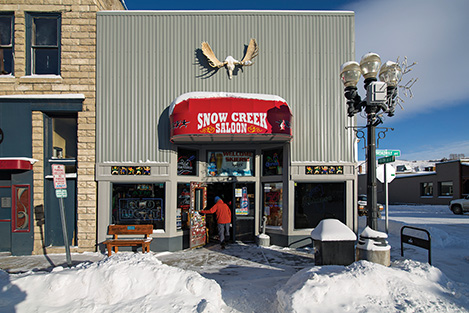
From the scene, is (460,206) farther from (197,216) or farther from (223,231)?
(197,216)

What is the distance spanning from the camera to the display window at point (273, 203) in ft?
29.6

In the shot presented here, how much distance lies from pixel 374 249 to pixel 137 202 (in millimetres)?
6664

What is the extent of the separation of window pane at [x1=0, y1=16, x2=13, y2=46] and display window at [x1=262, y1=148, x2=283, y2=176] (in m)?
8.94

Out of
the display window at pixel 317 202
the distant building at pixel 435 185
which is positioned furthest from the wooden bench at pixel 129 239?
the distant building at pixel 435 185

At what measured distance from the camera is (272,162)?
Answer: 9320 mm

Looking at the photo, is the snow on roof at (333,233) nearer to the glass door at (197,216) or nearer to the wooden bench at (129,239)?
the glass door at (197,216)

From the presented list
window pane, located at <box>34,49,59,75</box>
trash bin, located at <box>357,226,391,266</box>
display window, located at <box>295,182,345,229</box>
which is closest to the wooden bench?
display window, located at <box>295,182,345,229</box>

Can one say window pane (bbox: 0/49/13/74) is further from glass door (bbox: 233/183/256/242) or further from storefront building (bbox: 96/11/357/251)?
glass door (bbox: 233/183/256/242)

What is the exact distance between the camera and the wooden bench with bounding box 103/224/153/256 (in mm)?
7852

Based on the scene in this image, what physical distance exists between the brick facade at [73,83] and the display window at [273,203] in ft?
17.9

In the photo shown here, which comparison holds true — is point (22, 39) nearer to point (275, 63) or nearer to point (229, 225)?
point (275, 63)

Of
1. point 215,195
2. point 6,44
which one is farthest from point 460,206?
point 6,44

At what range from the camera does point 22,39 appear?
28.0 feet

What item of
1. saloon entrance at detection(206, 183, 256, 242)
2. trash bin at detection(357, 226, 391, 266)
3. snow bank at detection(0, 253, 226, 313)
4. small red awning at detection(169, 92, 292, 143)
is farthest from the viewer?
saloon entrance at detection(206, 183, 256, 242)
